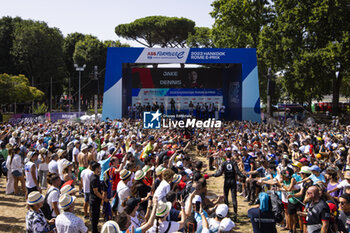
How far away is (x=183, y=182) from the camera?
17.8 feet

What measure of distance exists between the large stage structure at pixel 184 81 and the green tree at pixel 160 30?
2042 centimetres

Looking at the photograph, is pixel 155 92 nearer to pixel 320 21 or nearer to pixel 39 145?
pixel 320 21

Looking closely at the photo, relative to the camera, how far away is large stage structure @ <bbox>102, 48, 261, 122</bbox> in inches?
894

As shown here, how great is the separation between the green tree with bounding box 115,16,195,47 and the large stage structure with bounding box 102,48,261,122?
20425mm

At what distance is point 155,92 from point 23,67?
22.6m

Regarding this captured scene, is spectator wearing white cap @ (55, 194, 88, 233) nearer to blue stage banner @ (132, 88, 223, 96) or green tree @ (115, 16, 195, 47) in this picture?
blue stage banner @ (132, 88, 223, 96)

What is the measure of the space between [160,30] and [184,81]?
75.3 ft

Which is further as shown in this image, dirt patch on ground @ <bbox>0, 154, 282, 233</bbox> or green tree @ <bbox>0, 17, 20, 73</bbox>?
green tree @ <bbox>0, 17, 20, 73</bbox>

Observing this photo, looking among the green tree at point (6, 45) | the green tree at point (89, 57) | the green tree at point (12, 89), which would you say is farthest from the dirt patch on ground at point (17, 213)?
the green tree at point (89, 57)

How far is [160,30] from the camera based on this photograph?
4659 centimetres

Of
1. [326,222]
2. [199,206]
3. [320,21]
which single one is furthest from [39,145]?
[320,21]

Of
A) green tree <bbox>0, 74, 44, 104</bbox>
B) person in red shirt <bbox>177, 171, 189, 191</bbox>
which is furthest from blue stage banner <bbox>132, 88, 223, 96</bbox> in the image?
person in red shirt <bbox>177, 171, 189, 191</bbox>

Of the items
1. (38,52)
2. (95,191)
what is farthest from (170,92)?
(38,52)

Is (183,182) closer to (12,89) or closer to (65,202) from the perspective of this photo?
(65,202)
